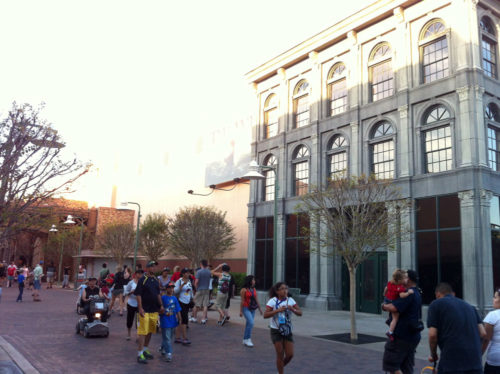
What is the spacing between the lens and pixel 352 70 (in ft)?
79.4

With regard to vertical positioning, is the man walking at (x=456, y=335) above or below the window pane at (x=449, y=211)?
below

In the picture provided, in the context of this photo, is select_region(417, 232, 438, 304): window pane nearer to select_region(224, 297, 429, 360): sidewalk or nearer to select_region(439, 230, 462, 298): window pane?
select_region(439, 230, 462, 298): window pane

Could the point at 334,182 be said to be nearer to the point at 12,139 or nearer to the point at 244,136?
the point at 12,139

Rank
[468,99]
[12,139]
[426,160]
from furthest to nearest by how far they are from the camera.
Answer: [426,160]
[468,99]
[12,139]

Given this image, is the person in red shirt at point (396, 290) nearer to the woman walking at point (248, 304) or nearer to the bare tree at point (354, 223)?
the woman walking at point (248, 304)

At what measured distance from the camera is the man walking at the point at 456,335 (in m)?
4.92

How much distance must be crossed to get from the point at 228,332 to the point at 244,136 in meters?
28.2

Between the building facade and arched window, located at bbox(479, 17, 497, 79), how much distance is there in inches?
2.0

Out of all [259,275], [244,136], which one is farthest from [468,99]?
[244,136]

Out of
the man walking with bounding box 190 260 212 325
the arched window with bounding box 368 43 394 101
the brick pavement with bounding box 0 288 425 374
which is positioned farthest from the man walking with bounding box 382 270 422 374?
the arched window with bounding box 368 43 394 101

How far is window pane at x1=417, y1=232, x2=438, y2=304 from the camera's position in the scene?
18.9 m

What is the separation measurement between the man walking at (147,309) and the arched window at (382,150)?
1463 cm

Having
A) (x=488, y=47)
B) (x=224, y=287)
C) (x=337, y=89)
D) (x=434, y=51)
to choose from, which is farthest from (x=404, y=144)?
(x=224, y=287)

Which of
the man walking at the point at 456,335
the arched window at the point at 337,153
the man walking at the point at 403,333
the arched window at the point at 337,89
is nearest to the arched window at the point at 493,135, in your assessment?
the arched window at the point at 337,153
